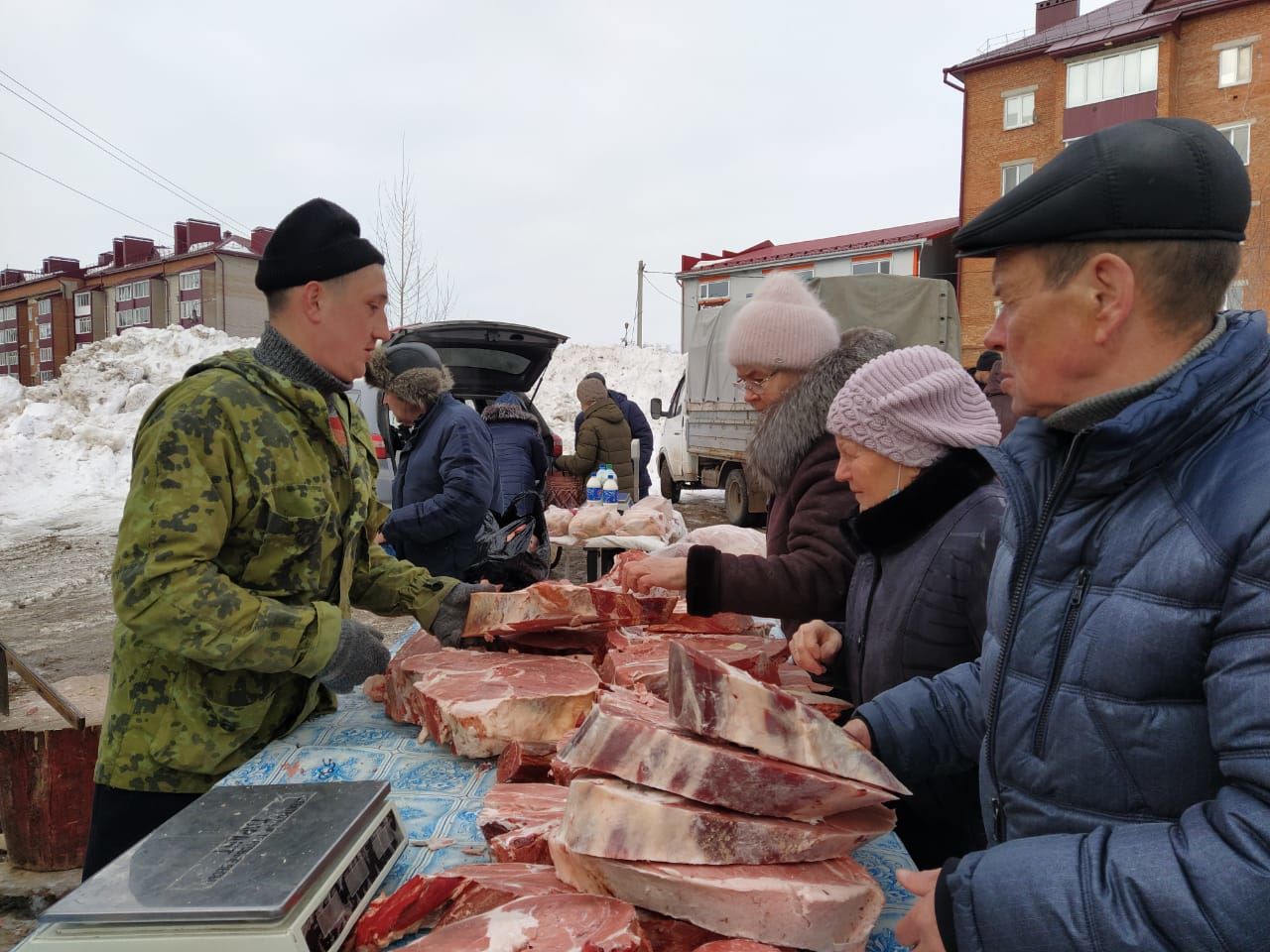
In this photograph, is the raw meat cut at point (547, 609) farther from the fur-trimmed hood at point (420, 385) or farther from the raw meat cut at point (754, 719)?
the fur-trimmed hood at point (420, 385)

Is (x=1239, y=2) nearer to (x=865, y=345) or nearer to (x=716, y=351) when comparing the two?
(x=716, y=351)

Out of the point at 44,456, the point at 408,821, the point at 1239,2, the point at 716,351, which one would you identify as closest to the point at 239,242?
the point at 44,456

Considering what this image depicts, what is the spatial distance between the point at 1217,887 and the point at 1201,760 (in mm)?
175

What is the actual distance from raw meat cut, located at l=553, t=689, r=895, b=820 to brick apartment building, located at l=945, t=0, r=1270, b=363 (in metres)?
26.7

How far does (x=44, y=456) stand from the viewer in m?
17.0

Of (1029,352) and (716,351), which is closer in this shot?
(1029,352)

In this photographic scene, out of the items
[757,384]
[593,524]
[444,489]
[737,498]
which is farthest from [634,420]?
[757,384]

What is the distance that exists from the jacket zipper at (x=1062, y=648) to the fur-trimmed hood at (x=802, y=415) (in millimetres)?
1666

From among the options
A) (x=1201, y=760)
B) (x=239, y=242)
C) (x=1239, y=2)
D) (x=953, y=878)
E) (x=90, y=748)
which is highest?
(x=1239, y=2)

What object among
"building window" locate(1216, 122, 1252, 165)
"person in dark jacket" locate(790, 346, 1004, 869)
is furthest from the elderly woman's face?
"building window" locate(1216, 122, 1252, 165)

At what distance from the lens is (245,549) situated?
2174 millimetres

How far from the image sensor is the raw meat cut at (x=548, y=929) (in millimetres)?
1220

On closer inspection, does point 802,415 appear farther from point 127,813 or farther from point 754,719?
point 127,813

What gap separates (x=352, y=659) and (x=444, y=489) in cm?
258
